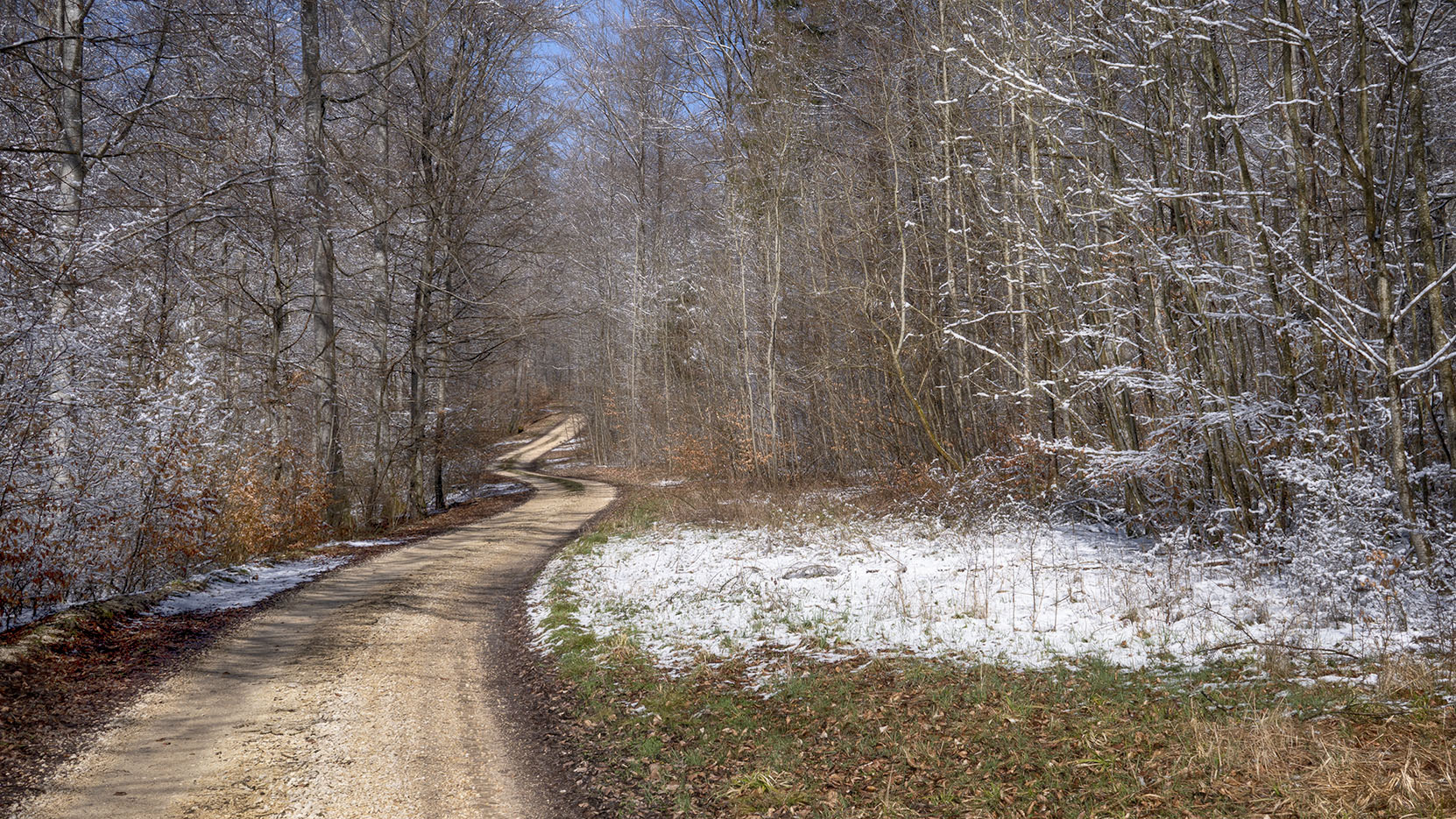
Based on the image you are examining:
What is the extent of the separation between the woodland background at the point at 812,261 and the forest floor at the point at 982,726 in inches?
90.6

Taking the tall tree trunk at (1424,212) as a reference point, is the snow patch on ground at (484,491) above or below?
below

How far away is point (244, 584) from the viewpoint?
992cm

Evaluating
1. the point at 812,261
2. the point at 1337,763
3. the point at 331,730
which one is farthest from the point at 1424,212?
the point at 812,261

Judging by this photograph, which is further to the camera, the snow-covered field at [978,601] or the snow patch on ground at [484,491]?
the snow patch on ground at [484,491]

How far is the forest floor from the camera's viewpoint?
3.83 metres

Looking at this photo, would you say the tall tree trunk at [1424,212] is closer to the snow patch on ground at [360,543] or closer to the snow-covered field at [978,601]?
the snow-covered field at [978,601]

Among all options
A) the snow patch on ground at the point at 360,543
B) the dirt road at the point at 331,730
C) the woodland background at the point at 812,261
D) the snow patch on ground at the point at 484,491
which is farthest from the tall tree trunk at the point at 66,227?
the snow patch on ground at the point at 484,491

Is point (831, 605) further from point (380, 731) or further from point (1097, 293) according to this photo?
point (1097, 293)

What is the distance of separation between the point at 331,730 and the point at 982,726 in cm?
444

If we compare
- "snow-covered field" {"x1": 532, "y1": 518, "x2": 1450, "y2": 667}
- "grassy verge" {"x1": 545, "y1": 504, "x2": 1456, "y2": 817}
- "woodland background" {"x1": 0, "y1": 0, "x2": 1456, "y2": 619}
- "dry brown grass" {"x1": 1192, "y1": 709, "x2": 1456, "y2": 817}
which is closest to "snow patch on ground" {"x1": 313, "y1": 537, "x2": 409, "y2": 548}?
"woodland background" {"x1": 0, "y1": 0, "x2": 1456, "y2": 619}

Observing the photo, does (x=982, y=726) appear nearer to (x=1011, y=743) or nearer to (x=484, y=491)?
(x=1011, y=743)

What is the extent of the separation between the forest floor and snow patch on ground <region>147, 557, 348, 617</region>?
4075 millimetres

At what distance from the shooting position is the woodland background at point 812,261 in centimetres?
717

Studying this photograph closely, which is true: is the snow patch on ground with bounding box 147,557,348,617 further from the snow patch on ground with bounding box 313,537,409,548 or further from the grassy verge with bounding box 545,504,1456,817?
the grassy verge with bounding box 545,504,1456,817
